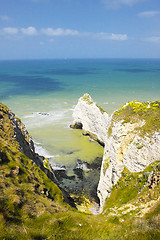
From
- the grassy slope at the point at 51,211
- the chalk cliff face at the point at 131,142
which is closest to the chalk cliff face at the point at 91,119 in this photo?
the chalk cliff face at the point at 131,142

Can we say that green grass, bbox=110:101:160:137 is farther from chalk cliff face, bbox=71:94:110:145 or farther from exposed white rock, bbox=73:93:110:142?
chalk cliff face, bbox=71:94:110:145

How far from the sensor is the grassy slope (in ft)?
23.7

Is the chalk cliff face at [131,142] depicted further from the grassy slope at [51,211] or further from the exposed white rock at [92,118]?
the exposed white rock at [92,118]

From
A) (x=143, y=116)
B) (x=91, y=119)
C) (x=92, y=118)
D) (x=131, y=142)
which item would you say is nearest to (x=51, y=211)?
(x=131, y=142)

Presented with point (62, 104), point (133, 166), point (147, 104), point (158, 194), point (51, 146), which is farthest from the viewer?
point (62, 104)

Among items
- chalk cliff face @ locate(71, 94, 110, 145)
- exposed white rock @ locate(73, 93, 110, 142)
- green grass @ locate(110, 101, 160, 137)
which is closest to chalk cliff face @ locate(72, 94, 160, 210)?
green grass @ locate(110, 101, 160, 137)

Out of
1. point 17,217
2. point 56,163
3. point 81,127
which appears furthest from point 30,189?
point 81,127

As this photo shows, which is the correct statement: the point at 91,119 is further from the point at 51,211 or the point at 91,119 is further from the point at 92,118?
the point at 51,211

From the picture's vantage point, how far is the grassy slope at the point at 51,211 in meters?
7.22

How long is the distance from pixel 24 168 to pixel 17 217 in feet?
20.0

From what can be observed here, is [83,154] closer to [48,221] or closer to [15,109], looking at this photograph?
[48,221]

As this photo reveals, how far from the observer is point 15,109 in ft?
231

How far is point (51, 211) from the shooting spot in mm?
11062

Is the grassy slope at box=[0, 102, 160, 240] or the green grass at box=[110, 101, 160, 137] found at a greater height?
the green grass at box=[110, 101, 160, 137]
